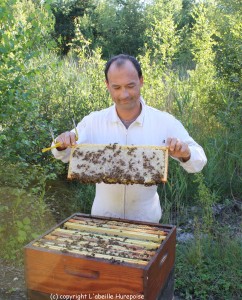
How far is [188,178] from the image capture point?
448 centimetres

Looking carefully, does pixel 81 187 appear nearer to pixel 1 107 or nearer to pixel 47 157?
pixel 47 157

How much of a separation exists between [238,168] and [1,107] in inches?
128

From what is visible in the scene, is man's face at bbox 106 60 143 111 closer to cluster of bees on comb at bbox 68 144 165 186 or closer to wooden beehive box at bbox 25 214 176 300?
cluster of bees on comb at bbox 68 144 165 186

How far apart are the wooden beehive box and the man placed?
51cm

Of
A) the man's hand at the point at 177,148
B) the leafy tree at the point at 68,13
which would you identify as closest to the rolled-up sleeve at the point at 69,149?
the man's hand at the point at 177,148

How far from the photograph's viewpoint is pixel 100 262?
1.54m

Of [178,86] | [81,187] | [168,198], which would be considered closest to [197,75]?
[178,86]

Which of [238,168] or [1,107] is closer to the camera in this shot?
[1,107]

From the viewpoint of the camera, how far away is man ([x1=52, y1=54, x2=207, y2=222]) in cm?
233

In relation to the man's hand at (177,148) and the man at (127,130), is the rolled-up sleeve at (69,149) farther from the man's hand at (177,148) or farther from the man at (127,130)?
the man's hand at (177,148)

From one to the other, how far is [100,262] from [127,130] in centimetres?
115

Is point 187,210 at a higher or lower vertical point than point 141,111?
lower

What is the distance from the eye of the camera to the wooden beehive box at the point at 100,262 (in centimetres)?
152

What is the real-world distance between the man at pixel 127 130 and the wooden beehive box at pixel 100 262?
1.68ft
